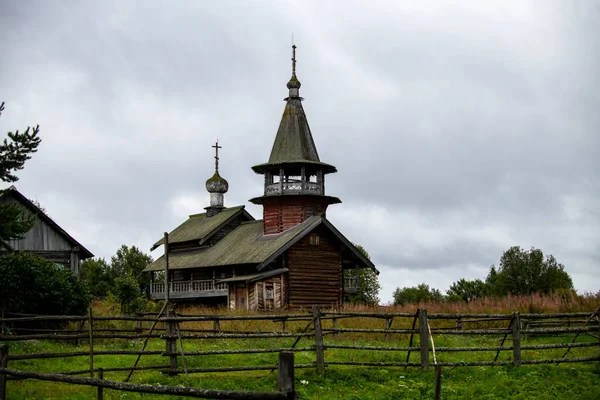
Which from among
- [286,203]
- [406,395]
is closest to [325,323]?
[406,395]

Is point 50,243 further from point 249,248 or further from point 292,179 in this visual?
point 292,179

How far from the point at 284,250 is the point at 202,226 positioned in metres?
15.5

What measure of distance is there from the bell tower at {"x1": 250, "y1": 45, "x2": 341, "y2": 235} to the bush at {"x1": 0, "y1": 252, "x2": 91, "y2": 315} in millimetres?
17902

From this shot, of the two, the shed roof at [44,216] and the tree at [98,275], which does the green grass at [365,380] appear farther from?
the tree at [98,275]

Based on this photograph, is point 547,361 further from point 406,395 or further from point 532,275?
point 532,275

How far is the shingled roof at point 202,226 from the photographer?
5474 centimetres

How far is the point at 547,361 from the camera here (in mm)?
18781

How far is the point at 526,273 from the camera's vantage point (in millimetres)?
66000

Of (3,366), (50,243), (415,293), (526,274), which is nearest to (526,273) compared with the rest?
(526,274)

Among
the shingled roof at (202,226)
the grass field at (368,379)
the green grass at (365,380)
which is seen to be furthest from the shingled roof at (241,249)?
the green grass at (365,380)

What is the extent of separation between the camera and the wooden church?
44.4m

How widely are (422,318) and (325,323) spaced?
1269cm

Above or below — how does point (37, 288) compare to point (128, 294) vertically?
above

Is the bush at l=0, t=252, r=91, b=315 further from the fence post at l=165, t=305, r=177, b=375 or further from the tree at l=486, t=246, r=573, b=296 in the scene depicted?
the tree at l=486, t=246, r=573, b=296
